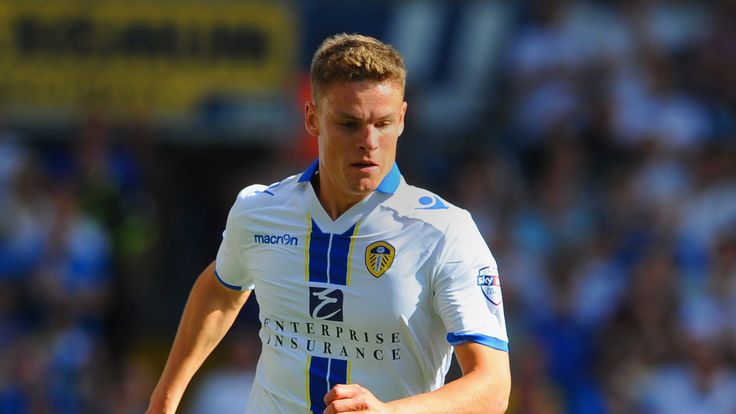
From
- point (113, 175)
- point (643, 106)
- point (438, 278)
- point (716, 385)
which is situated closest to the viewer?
point (438, 278)

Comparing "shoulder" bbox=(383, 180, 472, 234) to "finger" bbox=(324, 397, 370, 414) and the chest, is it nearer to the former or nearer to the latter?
the chest

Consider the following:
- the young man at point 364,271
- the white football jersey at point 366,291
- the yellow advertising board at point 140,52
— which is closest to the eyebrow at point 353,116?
the young man at point 364,271

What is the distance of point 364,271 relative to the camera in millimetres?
4473

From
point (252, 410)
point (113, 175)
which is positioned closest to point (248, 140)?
point (113, 175)

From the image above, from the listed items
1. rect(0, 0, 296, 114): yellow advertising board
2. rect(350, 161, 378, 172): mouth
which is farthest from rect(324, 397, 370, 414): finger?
rect(0, 0, 296, 114): yellow advertising board

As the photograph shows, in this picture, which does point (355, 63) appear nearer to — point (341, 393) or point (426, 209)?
point (426, 209)

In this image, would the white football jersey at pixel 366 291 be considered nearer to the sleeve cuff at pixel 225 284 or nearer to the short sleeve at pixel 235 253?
the short sleeve at pixel 235 253

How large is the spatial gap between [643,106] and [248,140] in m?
3.64

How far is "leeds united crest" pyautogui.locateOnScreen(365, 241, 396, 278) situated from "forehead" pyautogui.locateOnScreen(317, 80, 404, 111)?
489 mm

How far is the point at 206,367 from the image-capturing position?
36.1 ft

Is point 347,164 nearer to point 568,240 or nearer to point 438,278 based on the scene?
point 438,278

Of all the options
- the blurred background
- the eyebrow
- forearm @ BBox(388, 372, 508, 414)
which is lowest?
the blurred background

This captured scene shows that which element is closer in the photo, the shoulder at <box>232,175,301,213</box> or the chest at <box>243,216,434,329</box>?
the chest at <box>243,216,434,329</box>

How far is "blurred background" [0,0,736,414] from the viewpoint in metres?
10.6
